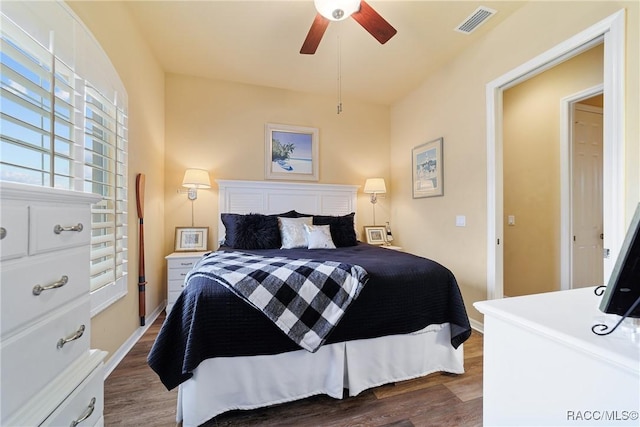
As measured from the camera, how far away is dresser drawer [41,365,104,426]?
731 millimetres

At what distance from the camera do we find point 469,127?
2846mm

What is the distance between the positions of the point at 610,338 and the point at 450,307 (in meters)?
1.37

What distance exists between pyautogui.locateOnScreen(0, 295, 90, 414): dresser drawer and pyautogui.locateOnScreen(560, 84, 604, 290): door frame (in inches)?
156

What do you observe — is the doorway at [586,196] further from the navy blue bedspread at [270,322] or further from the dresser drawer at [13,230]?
the dresser drawer at [13,230]

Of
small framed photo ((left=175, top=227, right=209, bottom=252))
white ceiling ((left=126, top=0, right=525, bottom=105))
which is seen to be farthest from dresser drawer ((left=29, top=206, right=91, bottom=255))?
small framed photo ((left=175, top=227, right=209, bottom=252))

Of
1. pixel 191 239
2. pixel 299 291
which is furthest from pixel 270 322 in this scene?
pixel 191 239

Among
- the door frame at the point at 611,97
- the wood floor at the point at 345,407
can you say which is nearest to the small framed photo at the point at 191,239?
the wood floor at the point at 345,407

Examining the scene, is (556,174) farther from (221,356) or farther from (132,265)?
(132,265)

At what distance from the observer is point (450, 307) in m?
1.90

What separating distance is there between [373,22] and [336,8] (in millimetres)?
307

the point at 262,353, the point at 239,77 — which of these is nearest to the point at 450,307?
the point at 262,353

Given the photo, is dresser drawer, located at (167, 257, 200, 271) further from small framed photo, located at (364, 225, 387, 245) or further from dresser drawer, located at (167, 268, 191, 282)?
small framed photo, located at (364, 225, 387, 245)

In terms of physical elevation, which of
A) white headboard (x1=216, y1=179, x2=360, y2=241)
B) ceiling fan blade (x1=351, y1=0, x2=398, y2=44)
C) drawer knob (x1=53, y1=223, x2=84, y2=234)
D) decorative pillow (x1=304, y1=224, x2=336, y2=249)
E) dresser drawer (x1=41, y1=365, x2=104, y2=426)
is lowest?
dresser drawer (x1=41, y1=365, x2=104, y2=426)

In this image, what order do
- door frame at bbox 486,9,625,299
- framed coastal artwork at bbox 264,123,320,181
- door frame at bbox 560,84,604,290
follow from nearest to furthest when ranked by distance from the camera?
door frame at bbox 486,9,625,299 → door frame at bbox 560,84,604,290 → framed coastal artwork at bbox 264,123,320,181
